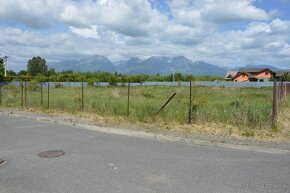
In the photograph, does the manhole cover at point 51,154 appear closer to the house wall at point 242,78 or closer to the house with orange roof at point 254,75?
the house with orange roof at point 254,75

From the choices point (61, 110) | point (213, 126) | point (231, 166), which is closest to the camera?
point (231, 166)

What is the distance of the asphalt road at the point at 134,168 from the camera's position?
19.3ft

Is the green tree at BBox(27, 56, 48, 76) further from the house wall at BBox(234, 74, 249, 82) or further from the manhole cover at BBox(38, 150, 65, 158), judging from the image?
the manhole cover at BBox(38, 150, 65, 158)

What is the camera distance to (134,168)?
23.0 ft

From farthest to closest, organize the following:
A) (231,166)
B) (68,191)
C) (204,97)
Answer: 1. (204,97)
2. (231,166)
3. (68,191)

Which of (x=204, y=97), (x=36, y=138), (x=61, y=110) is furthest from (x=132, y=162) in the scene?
(x=61, y=110)

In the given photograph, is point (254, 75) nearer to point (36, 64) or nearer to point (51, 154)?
point (36, 64)

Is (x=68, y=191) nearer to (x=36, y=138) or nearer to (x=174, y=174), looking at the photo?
(x=174, y=174)

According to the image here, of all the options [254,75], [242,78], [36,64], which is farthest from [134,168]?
[36,64]

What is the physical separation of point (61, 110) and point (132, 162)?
11.3 m

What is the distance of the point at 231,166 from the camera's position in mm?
7207

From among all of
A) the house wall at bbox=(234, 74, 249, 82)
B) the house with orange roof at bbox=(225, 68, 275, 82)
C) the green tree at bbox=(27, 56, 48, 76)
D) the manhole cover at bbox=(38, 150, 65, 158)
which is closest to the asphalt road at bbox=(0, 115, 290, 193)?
the manhole cover at bbox=(38, 150, 65, 158)

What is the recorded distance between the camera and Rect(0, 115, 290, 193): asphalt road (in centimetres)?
587

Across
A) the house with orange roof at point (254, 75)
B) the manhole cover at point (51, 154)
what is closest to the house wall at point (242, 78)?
the house with orange roof at point (254, 75)
